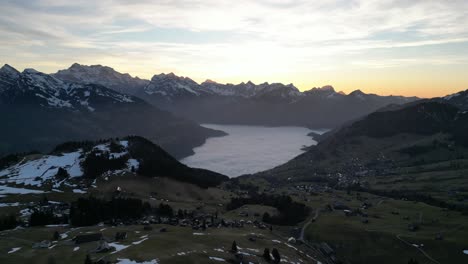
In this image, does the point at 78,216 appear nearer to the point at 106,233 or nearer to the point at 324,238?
the point at 106,233

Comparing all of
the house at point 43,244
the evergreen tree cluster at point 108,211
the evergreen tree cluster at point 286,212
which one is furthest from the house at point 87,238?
the evergreen tree cluster at point 286,212

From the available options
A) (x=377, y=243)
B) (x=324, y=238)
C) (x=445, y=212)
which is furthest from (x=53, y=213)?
(x=445, y=212)

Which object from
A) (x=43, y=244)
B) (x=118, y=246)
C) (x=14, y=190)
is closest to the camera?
(x=118, y=246)

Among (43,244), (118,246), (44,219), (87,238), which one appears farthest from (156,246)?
(44,219)

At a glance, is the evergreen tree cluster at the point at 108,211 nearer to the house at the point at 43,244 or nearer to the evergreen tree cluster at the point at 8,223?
the evergreen tree cluster at the point at 8,223

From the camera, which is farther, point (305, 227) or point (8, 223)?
point (305, 227)

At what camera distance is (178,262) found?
86.8m

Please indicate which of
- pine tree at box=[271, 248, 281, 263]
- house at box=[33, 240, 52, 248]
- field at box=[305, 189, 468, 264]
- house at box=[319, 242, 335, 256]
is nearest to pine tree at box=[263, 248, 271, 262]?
pine tree at box=[271, 248, 281, 263]

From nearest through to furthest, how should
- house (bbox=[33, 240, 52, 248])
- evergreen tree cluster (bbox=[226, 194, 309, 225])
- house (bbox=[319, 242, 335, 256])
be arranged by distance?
house (bbox=[33, 240, 52, 248]) < house (bbox=[319, 242, 335, 256]) < evergreen tree cluster (bbox=[226, 194, 309, 225])

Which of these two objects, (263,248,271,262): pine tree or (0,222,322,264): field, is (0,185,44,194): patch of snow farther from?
(263,248,271,262): pine tree

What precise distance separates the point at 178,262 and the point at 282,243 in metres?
49.4

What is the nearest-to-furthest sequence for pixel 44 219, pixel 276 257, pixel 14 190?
pixel 276 257
pixel 44 219
pixel 14 190

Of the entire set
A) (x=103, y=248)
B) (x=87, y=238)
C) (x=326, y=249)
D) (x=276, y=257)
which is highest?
(x=103, y=248)

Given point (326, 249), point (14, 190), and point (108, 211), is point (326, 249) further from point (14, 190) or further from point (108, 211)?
point (14, 190)
